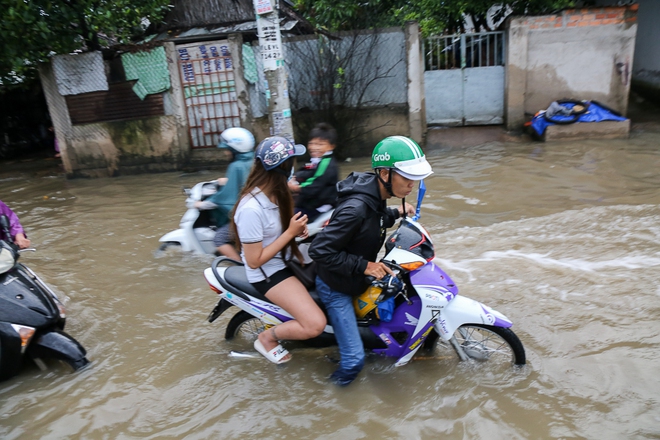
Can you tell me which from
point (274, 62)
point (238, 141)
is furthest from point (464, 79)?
point (238, 141)

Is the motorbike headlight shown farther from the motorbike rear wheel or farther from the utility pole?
the utility pole

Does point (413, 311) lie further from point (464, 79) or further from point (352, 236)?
point (464, 79)

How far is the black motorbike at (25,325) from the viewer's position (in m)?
3.35

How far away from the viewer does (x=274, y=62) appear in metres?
6.69

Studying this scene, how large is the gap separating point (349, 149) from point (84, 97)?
17.0ft

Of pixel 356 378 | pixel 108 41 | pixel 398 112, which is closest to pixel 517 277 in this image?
pixel 356 378

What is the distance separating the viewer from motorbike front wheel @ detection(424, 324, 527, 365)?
10.5 ft

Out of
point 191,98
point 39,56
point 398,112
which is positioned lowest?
point 398,112

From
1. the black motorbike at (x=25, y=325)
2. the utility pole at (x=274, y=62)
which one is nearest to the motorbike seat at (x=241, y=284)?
the black motorbike at (x=25, y=325)

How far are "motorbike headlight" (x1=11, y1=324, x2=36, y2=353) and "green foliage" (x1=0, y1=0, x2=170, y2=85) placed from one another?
6549mm

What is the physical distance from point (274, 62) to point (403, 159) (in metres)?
4.36

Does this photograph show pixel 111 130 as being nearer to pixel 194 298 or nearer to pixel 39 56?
pixel 39 56

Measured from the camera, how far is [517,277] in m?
4.73

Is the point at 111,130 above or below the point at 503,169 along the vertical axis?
above
